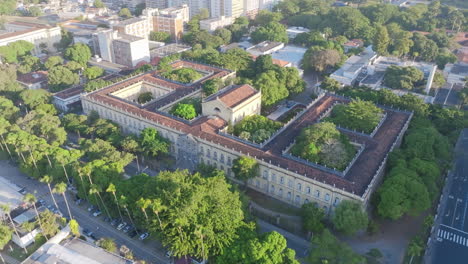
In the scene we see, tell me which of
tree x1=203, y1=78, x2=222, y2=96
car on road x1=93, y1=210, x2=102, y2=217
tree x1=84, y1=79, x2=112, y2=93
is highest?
tree x1=203, y1=78, x2=222, y2=96

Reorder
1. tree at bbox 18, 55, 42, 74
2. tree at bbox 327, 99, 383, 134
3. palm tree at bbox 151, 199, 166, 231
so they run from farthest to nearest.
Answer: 1. tree at bbox 18, 55, 42, 74
2. tree at bbox 327, 99, 383, 134
3. palm tree at bbox 151, 199, 166, 231

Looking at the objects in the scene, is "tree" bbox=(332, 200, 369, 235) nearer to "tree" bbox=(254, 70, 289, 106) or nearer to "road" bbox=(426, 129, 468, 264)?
"road" bbox=(426, 129, 468, 264)

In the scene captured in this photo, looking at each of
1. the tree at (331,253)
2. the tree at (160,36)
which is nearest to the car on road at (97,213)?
the tree at (331,253)

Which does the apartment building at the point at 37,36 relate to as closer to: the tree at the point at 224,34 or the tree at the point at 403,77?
the tree at the point at 224,34

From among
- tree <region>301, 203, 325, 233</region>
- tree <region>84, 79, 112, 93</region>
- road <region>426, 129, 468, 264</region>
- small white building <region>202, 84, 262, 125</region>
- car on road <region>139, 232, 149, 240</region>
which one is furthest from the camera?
tree <region>84, 79, 112, 93</region>

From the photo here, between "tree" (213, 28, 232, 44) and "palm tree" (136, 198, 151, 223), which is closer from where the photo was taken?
"palm tree" (136, 198, 151, 223)

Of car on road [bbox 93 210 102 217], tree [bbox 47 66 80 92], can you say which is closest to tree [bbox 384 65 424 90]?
car on road [bbox 93 210 102 217]

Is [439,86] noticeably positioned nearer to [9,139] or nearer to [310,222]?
[310,222]

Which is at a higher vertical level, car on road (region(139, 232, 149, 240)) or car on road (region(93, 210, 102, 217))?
car on road (region(139, 232, 149, 240))
